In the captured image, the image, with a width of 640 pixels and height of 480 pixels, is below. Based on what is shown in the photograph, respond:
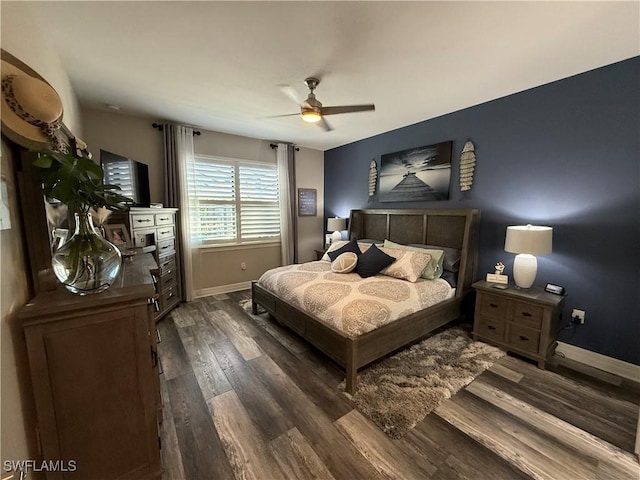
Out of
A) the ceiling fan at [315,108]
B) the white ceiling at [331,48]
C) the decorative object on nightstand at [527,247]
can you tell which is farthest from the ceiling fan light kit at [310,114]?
the decorative object on nightstand at [527,247]

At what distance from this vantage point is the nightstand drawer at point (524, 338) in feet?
7.84

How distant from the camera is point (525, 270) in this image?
2506 mm

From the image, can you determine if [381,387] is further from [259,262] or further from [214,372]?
[259,262]

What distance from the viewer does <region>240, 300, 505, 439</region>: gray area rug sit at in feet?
5.98

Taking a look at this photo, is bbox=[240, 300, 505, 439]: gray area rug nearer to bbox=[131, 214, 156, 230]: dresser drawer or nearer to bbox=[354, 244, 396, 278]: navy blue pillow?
bbox=[354, 244, 396, 278]: navy blue pillow

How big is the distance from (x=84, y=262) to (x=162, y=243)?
7.99 feet

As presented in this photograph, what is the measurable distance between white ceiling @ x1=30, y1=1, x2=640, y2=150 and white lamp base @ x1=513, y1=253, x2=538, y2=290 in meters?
1.73

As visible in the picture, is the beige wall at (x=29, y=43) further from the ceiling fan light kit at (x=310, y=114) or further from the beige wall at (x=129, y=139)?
the ceiling fan light kit at (x=310, y=114)

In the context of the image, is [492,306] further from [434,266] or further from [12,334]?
[12,334]

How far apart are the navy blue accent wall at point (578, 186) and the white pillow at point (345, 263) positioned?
5.20 ft

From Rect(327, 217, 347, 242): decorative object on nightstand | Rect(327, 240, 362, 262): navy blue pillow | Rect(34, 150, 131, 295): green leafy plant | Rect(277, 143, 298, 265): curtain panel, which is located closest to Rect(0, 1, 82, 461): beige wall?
Rect(34, 150, 131, 295): green leafy plant

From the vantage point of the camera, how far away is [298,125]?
3.82 m

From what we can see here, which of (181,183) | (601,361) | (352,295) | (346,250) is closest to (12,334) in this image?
(352,295)

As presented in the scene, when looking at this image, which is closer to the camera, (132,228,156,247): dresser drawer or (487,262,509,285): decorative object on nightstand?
(487,262,509,285): decorative object on nightstand
